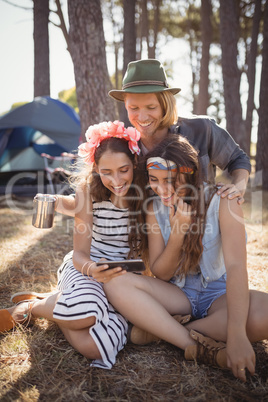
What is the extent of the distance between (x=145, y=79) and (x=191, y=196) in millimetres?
910

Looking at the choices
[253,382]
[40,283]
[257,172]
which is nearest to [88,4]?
[40,283]

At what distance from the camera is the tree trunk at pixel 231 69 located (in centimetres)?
712

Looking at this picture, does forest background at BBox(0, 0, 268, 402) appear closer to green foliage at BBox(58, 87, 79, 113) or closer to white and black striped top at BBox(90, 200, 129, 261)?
white and black striped top at BBox(90, 200, 129, 261)

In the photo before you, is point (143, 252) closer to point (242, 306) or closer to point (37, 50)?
point (242, 306)

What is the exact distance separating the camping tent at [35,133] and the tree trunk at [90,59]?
2.91m

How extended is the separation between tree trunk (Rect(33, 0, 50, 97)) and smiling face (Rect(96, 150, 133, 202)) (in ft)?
23.9

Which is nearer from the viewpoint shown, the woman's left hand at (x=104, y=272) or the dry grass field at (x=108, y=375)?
the dry grass field at (x=108, y=375)

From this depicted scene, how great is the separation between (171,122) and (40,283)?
1667mm

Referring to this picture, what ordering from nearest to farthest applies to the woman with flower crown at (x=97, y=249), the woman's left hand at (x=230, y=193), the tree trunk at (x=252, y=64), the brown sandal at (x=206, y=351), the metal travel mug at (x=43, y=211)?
the brown sandal at (x=206, y=351) → the woman with flower crown at (x=97, y=249) → the woman's left hand at (x=230, y=193) → the metal travel mug at (x=43, y=211) → the tree trunk at (x=252, y=64)

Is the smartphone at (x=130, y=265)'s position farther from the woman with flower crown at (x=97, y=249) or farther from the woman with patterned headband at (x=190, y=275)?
the woman with patterned headband at (x=190, y=275)

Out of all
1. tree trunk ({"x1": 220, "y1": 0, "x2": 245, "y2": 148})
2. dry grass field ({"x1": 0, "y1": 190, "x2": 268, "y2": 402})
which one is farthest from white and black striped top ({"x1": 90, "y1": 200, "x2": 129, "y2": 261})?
tree trunk ({"x1": 220, "y1": 0, "x2": 245, "y2": 148})

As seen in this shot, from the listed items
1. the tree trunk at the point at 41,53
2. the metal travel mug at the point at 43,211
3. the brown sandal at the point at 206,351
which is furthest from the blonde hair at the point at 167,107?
the tree trunk at the point at 41,53

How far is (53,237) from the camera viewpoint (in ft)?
13.8

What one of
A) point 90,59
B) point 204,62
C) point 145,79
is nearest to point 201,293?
point 145,79
